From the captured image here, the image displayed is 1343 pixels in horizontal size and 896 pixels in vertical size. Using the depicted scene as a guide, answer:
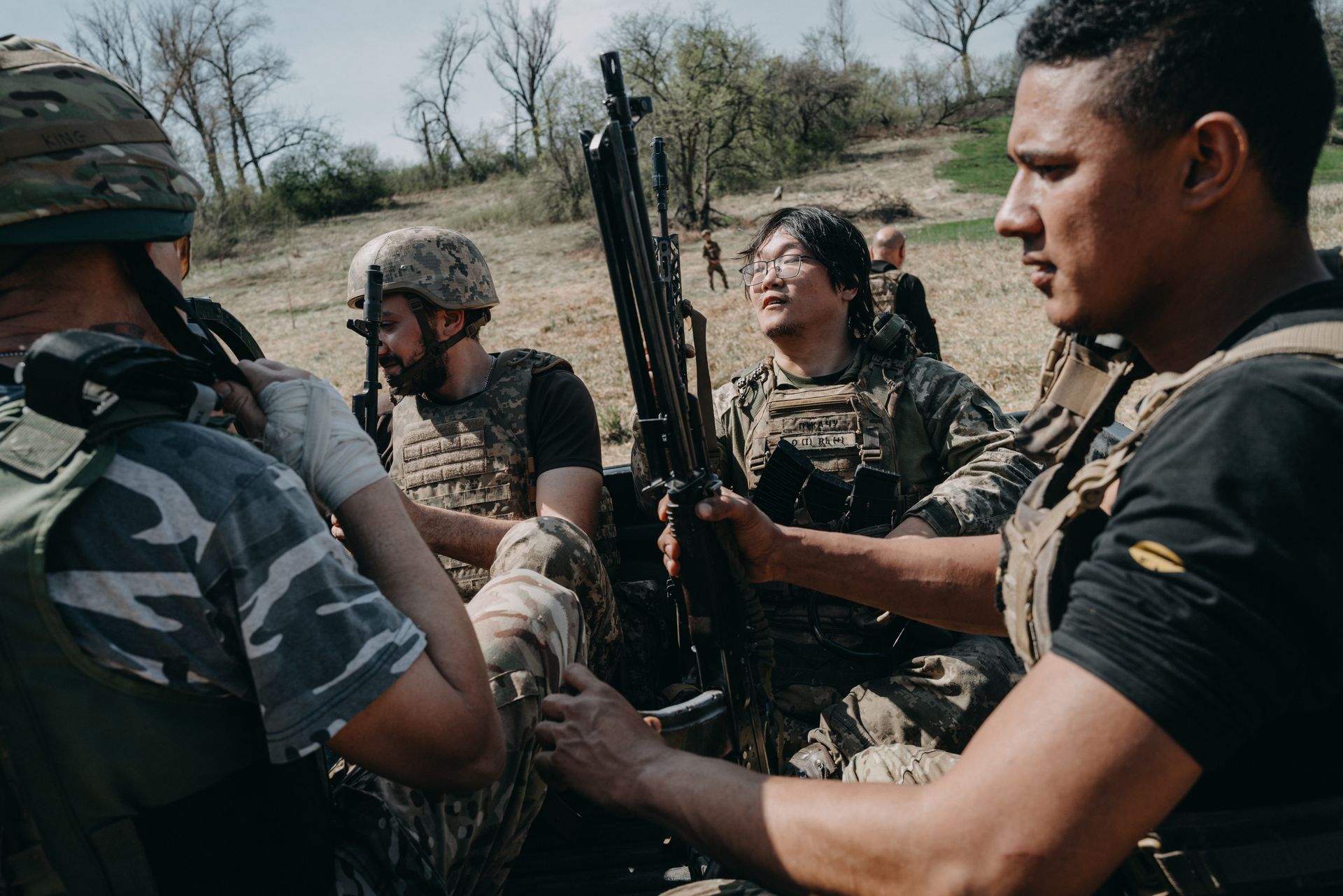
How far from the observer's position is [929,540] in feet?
7.79

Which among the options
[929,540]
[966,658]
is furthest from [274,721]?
[966,658]

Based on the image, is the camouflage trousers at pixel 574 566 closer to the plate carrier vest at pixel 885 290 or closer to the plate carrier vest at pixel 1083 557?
the plate carrier vest at pixel 1083 557

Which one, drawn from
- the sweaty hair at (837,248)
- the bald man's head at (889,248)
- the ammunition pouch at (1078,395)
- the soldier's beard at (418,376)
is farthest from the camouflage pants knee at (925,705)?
Answer: the bald man's head at (889,248)

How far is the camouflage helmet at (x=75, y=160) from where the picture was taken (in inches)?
56.6

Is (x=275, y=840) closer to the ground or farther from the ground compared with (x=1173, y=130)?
closer to the ground

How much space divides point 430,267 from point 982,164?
38331mm

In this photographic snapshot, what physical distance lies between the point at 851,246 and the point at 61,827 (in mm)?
2900

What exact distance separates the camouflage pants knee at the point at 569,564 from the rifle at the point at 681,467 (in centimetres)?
34

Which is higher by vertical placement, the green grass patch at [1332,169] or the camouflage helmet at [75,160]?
the camouflage helmet at [75,160]

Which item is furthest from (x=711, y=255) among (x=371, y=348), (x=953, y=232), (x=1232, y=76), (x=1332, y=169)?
(x=1332, y=169)

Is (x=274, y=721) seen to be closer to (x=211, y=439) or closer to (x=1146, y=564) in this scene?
(x=211, y=439)

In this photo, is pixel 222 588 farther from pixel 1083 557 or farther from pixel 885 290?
pixel 885 290

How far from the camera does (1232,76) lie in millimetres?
1317

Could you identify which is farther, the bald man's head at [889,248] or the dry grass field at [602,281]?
the dry grass field at [602,281]
